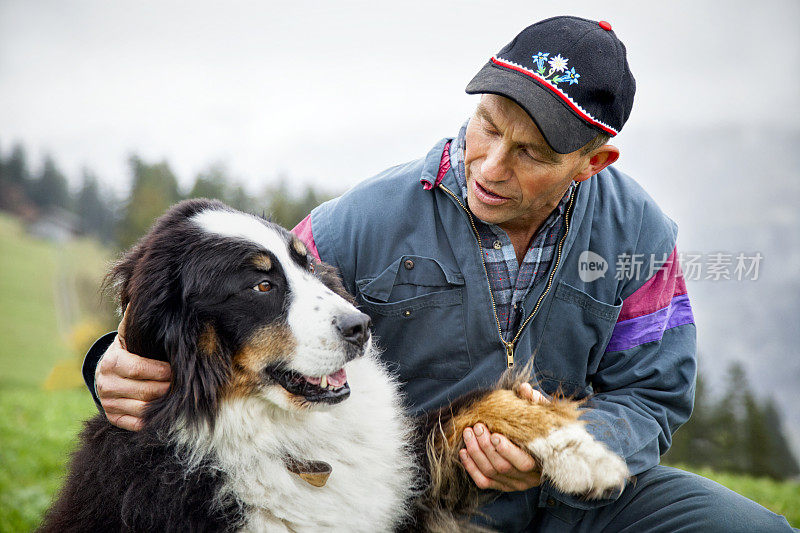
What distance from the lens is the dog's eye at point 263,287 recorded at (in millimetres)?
→ 2219

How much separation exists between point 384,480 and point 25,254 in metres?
18.2

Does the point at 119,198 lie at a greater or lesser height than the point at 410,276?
lesser

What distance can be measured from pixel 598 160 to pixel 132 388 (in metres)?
2.06

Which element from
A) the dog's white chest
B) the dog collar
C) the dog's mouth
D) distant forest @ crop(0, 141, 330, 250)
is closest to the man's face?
the dog's white chest

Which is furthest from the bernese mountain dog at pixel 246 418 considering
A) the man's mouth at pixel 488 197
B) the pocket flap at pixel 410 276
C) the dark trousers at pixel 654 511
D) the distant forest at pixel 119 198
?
the distant forest at pixel 119 198

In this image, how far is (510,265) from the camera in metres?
2.76

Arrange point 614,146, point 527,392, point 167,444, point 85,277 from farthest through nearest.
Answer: point 85,277
point 614,146
point 527,392
point 167,444

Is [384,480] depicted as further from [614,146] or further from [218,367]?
[614,146]

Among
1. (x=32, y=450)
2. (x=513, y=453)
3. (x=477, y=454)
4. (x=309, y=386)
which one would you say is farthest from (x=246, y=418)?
(x=32, y=450)

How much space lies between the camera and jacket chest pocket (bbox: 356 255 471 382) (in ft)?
8.91

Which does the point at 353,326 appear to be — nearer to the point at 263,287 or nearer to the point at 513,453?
the point at 263,287

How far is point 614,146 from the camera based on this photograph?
2.61 meters

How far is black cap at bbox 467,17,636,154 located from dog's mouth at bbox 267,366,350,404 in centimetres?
123

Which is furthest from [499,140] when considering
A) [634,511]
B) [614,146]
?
[634,511]
